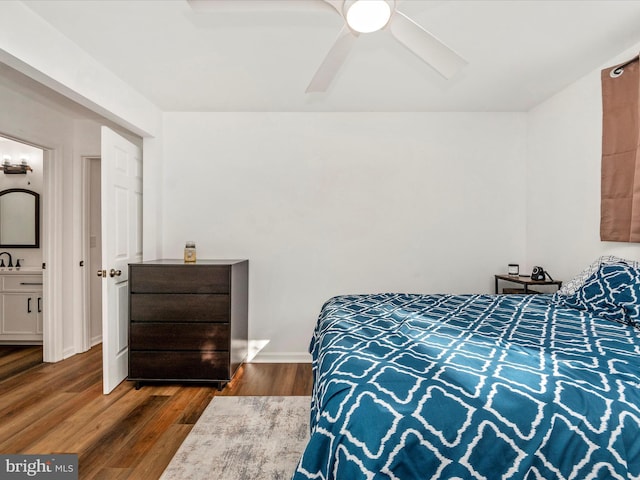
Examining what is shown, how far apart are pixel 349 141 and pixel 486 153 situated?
1.33m

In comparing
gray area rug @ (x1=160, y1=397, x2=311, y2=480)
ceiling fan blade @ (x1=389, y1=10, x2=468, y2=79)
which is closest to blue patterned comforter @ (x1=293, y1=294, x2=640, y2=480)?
gray area rug @ (x1=160, y1=397, x2=311, y2=480)

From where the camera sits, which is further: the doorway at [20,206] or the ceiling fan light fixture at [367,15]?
the doorway at [20,206]

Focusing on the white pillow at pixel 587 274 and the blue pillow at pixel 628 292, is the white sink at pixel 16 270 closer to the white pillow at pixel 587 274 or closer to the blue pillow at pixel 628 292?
the white pillow at pixel 587 274

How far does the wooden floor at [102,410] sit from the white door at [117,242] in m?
0.28

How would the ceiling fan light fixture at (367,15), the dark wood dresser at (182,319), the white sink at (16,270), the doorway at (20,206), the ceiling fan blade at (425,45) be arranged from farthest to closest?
the doorway at (20,206), the white sink at (16,270), the dark wood dresser at (182,319), the ceiling fan blade at (425,45), the ceiling fan light fixture at (367,15)

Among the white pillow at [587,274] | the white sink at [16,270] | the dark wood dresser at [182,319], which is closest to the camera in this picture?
the white pillow at [587,274]

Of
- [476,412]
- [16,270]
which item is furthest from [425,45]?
[16,270]

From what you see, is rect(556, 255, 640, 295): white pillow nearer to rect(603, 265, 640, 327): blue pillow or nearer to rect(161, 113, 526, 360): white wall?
rect(603, 265, 640, 327): blue pillow

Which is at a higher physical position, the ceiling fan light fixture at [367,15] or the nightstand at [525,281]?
the ceiling fan light fixture at [367,15]

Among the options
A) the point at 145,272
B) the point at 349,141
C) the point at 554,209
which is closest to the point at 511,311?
the point at 554,209

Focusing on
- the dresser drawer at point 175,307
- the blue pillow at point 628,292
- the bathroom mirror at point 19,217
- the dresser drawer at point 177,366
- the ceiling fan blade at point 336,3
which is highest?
the ceiling fan blade at point 336,3

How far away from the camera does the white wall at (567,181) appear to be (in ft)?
9.15

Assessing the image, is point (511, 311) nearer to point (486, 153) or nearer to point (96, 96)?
point (486, 153)

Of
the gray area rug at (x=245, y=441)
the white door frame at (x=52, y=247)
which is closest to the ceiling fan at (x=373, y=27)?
the gray area rug at (x=245, y=441)
